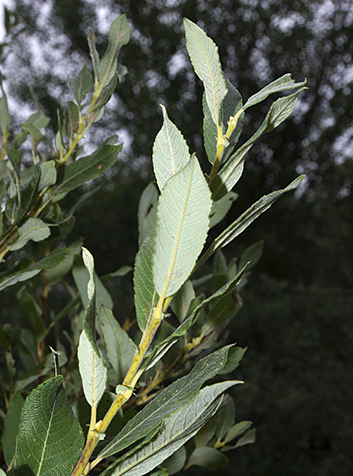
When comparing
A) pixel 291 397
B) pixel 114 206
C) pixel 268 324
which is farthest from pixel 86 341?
pixel 114 206

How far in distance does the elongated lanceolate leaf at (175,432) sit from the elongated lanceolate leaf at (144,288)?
0.04 metres

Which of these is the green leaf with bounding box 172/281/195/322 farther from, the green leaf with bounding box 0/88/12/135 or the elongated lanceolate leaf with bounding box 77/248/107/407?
the green leaf with bounding box 0/88/12/135

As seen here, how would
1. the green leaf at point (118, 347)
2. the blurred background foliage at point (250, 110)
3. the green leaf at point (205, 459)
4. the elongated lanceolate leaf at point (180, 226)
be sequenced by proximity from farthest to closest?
the blurred background foliage at point (250, 110) → the green leaf at point (205, 459) → the green leaf at point (118, 347) → the elongated lanceolate leaf at point (180, 226)

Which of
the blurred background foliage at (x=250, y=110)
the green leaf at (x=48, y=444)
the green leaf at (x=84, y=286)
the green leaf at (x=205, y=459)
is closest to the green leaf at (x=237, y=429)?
the green leaf at (x=205, y=459)

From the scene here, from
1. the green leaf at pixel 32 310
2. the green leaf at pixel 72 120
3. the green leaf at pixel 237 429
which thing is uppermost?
the green leaf at pixel 72 120

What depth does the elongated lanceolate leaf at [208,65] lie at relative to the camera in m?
0.21

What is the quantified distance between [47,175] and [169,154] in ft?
0.50

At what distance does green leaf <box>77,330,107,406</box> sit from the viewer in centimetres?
20

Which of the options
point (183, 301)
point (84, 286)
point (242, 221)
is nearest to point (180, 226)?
point (242, 221)

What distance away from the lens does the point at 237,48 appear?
404 cm

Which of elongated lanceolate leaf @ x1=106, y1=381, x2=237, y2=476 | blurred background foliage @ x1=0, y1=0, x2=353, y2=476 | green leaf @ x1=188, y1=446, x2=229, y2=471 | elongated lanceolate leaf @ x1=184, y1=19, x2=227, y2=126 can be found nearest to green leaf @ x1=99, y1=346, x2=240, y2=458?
elongated lanceolate leaf @ x1=106, y1=381, x2=237, y2=476

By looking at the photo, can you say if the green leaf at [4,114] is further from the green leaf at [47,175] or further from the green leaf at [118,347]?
the green leaf at [118,347]

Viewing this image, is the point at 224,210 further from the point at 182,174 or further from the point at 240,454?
the point at 240,454

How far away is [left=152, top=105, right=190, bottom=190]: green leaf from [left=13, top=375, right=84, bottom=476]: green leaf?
4.5 inches
